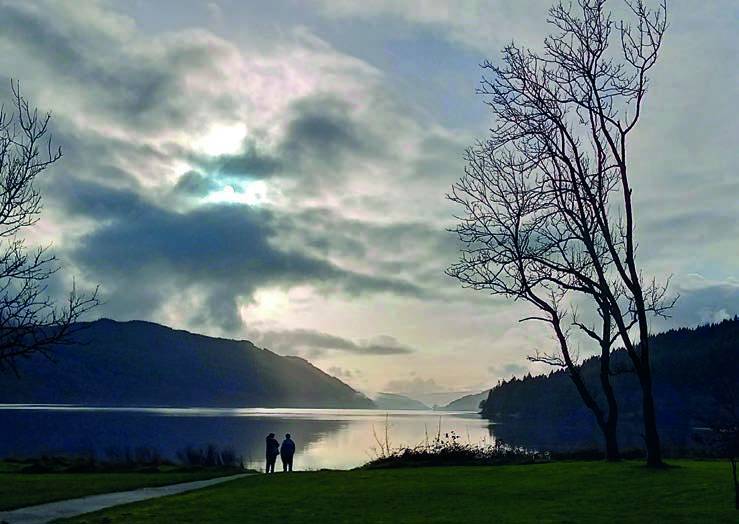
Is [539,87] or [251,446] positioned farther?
[251,446]

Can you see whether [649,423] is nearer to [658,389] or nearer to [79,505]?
[79,505]

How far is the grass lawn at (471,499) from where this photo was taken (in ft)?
54.5

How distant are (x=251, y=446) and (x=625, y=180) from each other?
55.6 m

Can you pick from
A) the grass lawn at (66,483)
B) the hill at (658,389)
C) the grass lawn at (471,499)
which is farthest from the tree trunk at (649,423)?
the hill at (658,389)

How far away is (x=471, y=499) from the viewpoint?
2044cm

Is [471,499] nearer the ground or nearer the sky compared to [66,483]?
nearer the ground

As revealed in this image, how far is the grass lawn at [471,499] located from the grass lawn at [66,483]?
3.19 m

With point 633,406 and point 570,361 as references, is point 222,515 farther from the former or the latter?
point 633,406

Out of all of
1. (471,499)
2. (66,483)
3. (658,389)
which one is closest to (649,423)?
(471,499)

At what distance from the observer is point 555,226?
32031 mm

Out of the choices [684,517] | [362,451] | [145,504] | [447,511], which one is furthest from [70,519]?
[362,451]

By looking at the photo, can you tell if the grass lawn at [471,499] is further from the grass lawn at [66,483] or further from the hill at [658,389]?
the hill at [658,389]

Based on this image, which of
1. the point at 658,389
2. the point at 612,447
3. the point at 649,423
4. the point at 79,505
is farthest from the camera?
the point at 658,389

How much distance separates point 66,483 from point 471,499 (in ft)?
49.4
